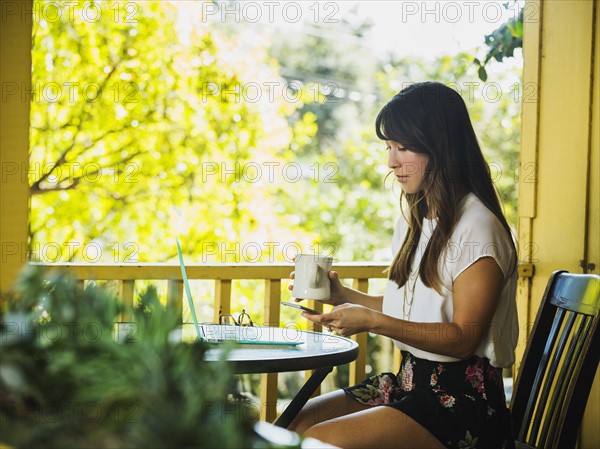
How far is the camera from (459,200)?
203cm

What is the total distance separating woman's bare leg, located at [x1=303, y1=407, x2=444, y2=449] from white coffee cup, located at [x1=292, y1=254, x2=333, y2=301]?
345mm

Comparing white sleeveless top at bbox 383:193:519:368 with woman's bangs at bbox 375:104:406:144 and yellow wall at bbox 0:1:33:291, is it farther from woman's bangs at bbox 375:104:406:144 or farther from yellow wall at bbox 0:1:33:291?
yellow wall at bbox 0:1:33:291

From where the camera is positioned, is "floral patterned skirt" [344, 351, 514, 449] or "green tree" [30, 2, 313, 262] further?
"green tree" [30, 2, 313, 262]

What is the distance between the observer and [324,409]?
2014 mm

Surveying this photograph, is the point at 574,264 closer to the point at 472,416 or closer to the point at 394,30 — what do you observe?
the point at 472,416

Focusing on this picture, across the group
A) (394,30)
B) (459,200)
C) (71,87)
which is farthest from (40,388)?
(394,30)

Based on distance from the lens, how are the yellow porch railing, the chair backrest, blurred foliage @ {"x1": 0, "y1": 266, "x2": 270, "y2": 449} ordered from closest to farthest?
blurred foliage @ {"x1": 0, "y1": 266, "x2": 270, "y2": 449}, the chair backrest, the yellow porch railing

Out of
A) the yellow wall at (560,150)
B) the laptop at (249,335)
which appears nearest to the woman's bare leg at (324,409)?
the laptop at (249,335)

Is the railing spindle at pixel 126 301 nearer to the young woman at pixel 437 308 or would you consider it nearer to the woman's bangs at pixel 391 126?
the young woman at pixel 437 308

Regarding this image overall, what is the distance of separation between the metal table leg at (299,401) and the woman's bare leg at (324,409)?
3 centimetres

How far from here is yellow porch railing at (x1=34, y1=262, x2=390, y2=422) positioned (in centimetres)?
255

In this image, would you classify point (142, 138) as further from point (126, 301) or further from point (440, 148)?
point (126, 301)

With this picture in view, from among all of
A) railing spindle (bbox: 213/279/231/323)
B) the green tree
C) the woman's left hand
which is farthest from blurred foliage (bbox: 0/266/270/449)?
the green tree

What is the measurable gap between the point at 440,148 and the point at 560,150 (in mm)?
1144
